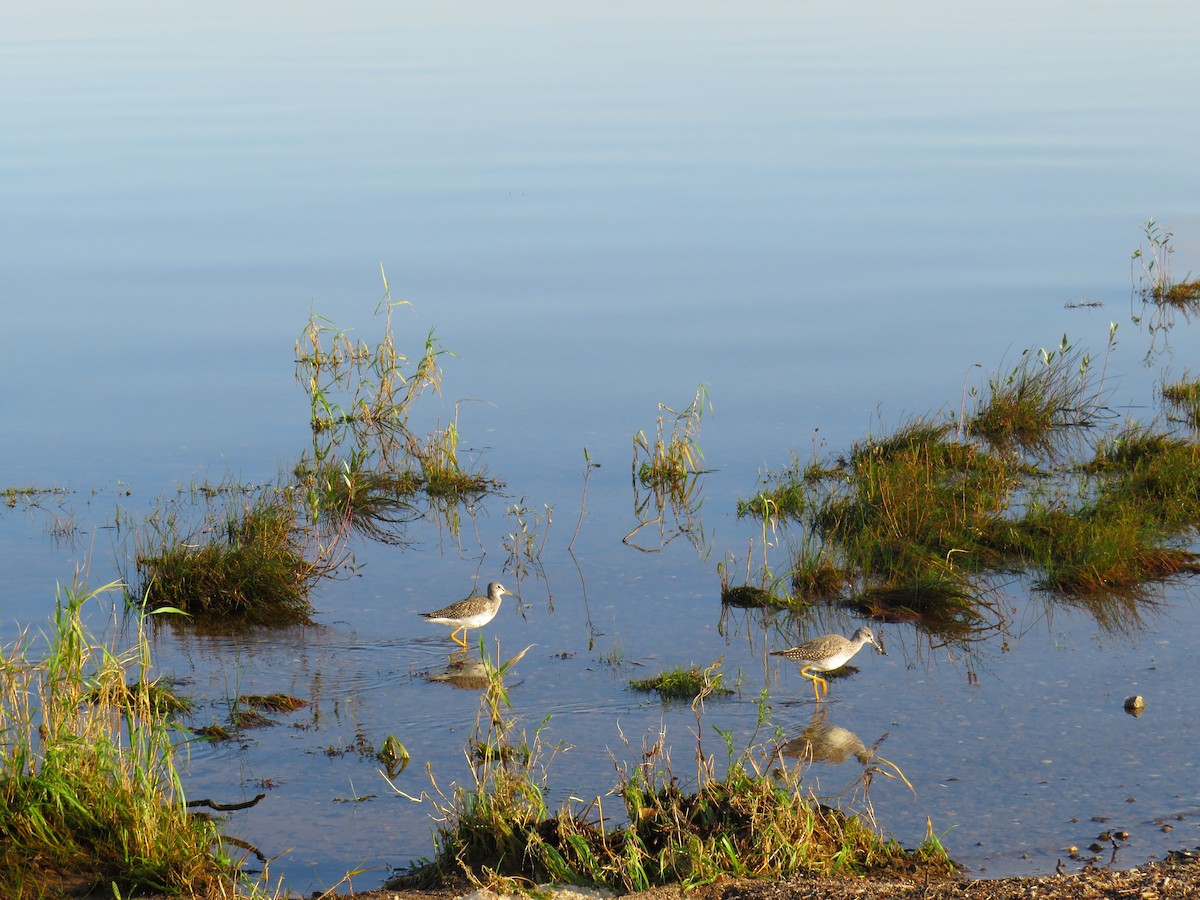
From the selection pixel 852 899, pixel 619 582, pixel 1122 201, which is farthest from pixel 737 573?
pixel 1122 201

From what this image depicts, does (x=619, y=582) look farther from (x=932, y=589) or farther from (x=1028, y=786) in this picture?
(x=1028, y=786)

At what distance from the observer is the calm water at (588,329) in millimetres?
8766

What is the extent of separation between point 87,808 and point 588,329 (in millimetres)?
13038

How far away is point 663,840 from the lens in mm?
6812

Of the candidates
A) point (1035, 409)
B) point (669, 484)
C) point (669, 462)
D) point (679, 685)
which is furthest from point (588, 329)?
point (679, 685)

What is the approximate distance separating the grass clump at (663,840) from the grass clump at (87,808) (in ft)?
3.23

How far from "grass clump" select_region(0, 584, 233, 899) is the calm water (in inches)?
25.2

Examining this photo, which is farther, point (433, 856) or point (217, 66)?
point (217, 66)

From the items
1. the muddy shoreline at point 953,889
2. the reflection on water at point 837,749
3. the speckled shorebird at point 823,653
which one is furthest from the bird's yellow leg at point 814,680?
the muddy shoreline at point 953,889

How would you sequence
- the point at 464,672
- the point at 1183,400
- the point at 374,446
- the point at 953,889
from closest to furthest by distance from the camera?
1. the point at 953,889
2. the point at 464,672
3. the point at 374,446
4. the point at 1183,400

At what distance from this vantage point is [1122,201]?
26.1m

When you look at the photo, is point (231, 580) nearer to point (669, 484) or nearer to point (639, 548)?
point (639, 548)

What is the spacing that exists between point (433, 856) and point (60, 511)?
6.92 m

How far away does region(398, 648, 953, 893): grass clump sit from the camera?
6609mm
